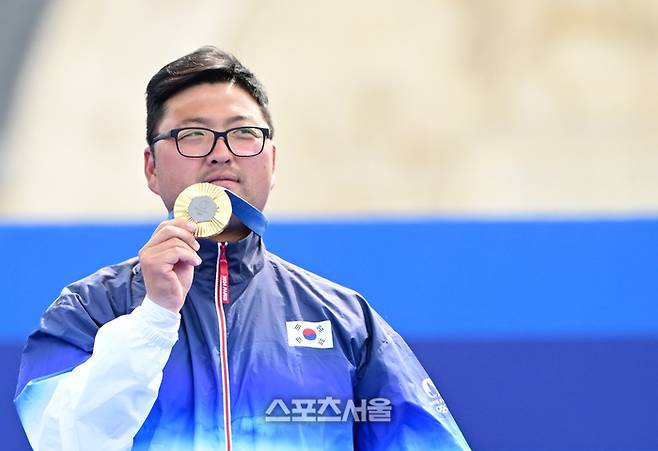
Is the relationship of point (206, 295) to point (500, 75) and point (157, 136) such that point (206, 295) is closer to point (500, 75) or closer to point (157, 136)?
point (157, 136)

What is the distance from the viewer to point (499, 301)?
205cm

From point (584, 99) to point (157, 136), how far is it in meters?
3.68

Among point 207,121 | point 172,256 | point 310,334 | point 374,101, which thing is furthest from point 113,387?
point 374,101

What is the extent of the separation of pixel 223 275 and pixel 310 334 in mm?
130

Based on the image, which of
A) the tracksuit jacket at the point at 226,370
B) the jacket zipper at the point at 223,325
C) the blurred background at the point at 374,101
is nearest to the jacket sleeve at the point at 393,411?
the tracksuit jacket at the point at 226,370

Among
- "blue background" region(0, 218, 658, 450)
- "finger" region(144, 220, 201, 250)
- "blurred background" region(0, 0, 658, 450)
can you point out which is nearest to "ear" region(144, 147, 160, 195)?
"finger" region(144, 220, 201, 250)

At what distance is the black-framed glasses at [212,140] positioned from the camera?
1.41 meters

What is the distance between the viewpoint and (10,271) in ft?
6.63

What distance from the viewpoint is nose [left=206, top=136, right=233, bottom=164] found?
1.39 meters

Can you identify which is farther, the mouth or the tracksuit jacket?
the mouth

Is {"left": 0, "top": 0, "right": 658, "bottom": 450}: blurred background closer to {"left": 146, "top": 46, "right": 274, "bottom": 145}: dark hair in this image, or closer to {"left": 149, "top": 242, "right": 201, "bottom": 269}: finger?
{"left": 146, "top": 46, "right": 274, "bottom": 145}: dark hair

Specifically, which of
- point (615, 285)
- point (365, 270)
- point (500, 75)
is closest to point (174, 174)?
point (365, 270)

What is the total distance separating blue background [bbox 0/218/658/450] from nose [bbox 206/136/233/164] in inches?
24.8

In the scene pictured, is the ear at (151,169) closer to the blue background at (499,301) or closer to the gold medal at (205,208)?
the gold medal at (205,208)
